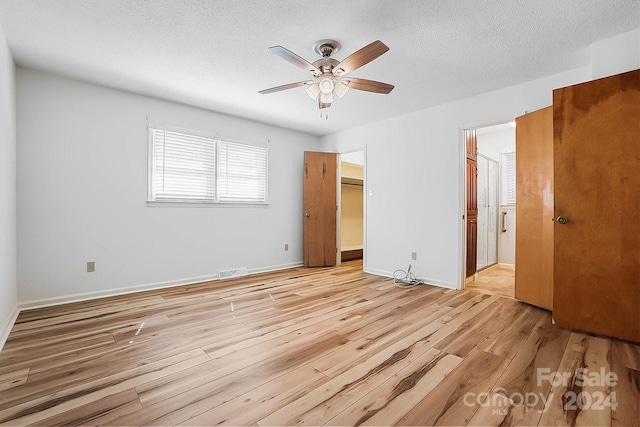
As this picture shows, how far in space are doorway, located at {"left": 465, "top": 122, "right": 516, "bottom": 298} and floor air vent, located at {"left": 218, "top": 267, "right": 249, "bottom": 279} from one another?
384 centimetres

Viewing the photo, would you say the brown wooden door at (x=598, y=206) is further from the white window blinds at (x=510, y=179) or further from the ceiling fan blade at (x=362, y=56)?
the white window blinds at (x=510, y=179)

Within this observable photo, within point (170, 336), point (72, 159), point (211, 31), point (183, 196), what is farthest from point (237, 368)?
point (72, 159)

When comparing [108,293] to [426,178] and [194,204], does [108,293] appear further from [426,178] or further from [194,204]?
[426,178]

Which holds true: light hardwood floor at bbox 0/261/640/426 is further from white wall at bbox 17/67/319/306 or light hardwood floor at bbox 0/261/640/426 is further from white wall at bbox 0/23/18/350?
white wall at bbox 17/67/319/306

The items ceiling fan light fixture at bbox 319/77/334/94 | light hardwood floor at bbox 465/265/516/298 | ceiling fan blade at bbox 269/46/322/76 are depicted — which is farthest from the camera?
light hardwood floor at bbox 465/265/516/298

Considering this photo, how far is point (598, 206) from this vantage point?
2.25 m

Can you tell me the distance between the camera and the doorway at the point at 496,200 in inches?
187

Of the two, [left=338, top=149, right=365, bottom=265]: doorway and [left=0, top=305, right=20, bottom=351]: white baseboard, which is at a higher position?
[left=338, top=149, right=365, bottom=265]: doorway

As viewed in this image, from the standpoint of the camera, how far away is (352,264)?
551 centimetres

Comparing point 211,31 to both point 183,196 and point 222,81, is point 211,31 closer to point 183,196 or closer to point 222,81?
point 222,81

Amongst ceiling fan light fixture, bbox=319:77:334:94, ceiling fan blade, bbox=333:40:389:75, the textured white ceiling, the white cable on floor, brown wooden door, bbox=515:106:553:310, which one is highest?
the textured white ceiling

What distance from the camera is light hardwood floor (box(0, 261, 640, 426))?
139cm

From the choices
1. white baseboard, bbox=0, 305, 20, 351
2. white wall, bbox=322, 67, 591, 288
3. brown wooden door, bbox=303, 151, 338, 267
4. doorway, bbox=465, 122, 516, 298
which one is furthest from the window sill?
doorway, bbox=465, 122, 516, 298

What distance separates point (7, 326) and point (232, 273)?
2379 millimetres
